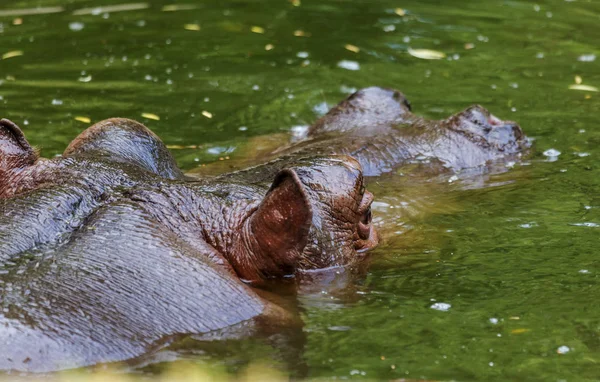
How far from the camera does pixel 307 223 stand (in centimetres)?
456

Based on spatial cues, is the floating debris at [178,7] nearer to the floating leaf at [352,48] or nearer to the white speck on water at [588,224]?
the floating leaf at [352,48]

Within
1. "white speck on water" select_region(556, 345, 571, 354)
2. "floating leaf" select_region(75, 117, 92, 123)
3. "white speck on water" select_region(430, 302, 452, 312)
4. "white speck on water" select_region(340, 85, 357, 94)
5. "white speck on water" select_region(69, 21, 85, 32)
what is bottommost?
"white speck on water" select_region(69, 21, 85, 32)

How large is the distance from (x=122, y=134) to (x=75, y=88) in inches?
208

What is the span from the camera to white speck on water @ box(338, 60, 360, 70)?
1131cm

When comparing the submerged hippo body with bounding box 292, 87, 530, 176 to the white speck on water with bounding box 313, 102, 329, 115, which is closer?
the submerged hippo body with bounding box 292, 87, 530, 176

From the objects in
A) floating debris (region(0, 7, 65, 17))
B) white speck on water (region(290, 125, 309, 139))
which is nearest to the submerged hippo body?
white speck on water (region(290, 125, 309, 139))

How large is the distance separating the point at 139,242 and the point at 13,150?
3.83 ft

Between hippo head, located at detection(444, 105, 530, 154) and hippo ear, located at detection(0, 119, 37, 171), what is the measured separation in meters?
3.72

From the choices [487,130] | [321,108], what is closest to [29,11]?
[321,108]

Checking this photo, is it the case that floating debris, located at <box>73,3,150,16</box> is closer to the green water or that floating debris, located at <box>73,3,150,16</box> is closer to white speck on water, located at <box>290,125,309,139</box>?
the green water

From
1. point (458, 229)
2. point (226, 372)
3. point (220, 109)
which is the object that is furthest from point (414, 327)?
point (220, 109)

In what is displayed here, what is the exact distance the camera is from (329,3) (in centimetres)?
1380

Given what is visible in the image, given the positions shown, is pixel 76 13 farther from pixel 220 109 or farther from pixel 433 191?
pixel 433 191

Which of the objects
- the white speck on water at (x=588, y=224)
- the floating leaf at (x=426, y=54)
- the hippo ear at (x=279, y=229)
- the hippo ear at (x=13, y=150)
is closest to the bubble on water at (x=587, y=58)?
the floating leaf at (x=426, y=54)
